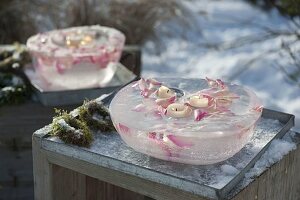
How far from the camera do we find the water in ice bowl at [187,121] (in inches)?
59.1

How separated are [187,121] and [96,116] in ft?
1.11

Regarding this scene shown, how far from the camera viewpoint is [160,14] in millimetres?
3957

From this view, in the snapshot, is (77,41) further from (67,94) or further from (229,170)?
(229,170)

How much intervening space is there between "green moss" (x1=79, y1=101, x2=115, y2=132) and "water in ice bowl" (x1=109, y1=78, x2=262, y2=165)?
0.32ft

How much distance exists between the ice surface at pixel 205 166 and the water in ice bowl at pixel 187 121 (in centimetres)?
2

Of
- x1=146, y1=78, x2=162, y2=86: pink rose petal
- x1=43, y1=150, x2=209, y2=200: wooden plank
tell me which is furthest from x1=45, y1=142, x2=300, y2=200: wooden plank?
x1=146, y1=78, x2=162, y2=86: pink rose petal

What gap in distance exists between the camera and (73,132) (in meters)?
1.65

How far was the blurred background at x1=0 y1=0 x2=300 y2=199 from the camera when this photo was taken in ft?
12.4

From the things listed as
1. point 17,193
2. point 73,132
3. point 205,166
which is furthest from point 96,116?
point 17,193

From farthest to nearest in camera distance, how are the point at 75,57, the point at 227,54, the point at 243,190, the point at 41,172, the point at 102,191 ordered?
the point at 227,54 → the point at 75,57 → the point at 102,191 → the point at 41,172 → the point at 243,190

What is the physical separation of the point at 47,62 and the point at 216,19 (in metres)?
2.59

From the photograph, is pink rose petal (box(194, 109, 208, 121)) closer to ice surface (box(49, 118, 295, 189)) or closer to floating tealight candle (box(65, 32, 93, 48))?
ice surface (box(49, 118, 295, 189))

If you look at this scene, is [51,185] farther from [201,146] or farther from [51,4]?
[51,4]

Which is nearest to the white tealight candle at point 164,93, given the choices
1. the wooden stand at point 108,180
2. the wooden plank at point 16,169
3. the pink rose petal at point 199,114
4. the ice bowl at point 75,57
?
the pink rose petal at point 199,114
